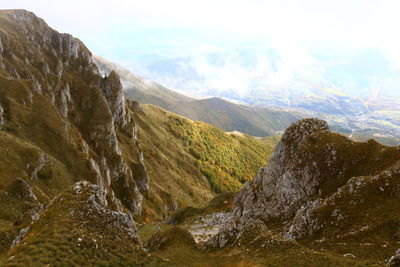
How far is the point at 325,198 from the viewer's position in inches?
1956

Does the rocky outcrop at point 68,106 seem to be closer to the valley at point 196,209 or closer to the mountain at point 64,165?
the mountain at point 64,165

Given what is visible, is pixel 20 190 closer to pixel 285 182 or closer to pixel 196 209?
pixel 285 182

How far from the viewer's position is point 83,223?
30.2 m

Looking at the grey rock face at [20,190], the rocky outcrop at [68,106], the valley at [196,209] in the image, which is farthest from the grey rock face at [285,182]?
the grey rock face at [20,190]

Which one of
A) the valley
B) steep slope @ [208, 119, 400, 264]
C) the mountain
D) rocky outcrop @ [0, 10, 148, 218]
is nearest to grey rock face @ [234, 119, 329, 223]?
steep slope @ [208, 119, 400, 264]

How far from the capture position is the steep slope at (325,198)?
1297 inches

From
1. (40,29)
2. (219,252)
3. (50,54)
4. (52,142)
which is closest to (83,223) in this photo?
(219,252)

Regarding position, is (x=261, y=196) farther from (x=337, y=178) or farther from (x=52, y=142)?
(x=52, y=142)

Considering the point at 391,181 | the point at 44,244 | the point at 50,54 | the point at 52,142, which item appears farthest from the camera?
the point at 50,54

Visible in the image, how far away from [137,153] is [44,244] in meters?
149

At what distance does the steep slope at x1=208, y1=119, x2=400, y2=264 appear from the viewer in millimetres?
32938

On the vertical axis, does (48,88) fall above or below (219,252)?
above

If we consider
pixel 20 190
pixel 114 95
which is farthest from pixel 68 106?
pixel 20 190

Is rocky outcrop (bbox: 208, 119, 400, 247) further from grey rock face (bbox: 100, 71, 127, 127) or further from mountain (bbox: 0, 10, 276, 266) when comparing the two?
grey rock face (bbox: 100, 71, 127, 127)
